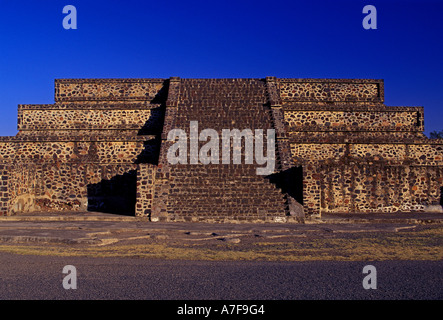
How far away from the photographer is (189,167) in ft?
48.1

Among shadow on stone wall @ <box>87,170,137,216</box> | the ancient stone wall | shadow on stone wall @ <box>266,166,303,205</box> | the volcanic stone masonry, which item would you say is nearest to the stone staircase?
the volcanic stone masonry

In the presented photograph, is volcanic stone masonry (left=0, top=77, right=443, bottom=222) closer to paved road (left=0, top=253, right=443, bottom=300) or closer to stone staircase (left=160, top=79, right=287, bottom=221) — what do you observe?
stone staircase (left=160, top=79, right=287, bottom=221)

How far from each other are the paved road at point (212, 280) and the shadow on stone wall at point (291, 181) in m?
6.72

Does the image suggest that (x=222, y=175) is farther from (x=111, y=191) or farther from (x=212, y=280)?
(x=212, y=280)

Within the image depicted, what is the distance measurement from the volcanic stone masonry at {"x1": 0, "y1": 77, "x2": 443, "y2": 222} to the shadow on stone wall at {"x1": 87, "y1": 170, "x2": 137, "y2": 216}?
4 cm

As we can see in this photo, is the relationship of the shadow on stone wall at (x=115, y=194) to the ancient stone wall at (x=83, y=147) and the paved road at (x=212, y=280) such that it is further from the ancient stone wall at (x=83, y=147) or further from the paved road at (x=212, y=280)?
the paved road at (x=212, y=280)

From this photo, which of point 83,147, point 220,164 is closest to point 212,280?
point 220,164

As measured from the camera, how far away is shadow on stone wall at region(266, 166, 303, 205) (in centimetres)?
1334

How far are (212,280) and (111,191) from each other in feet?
34.6

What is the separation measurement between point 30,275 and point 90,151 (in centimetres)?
1213

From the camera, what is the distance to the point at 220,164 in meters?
14.9

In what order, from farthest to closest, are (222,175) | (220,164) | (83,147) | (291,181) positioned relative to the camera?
(83,147), (220,164), (222,175), (291,181)

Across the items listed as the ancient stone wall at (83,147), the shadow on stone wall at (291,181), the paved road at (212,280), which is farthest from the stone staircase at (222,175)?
the paved road at (212,280)
